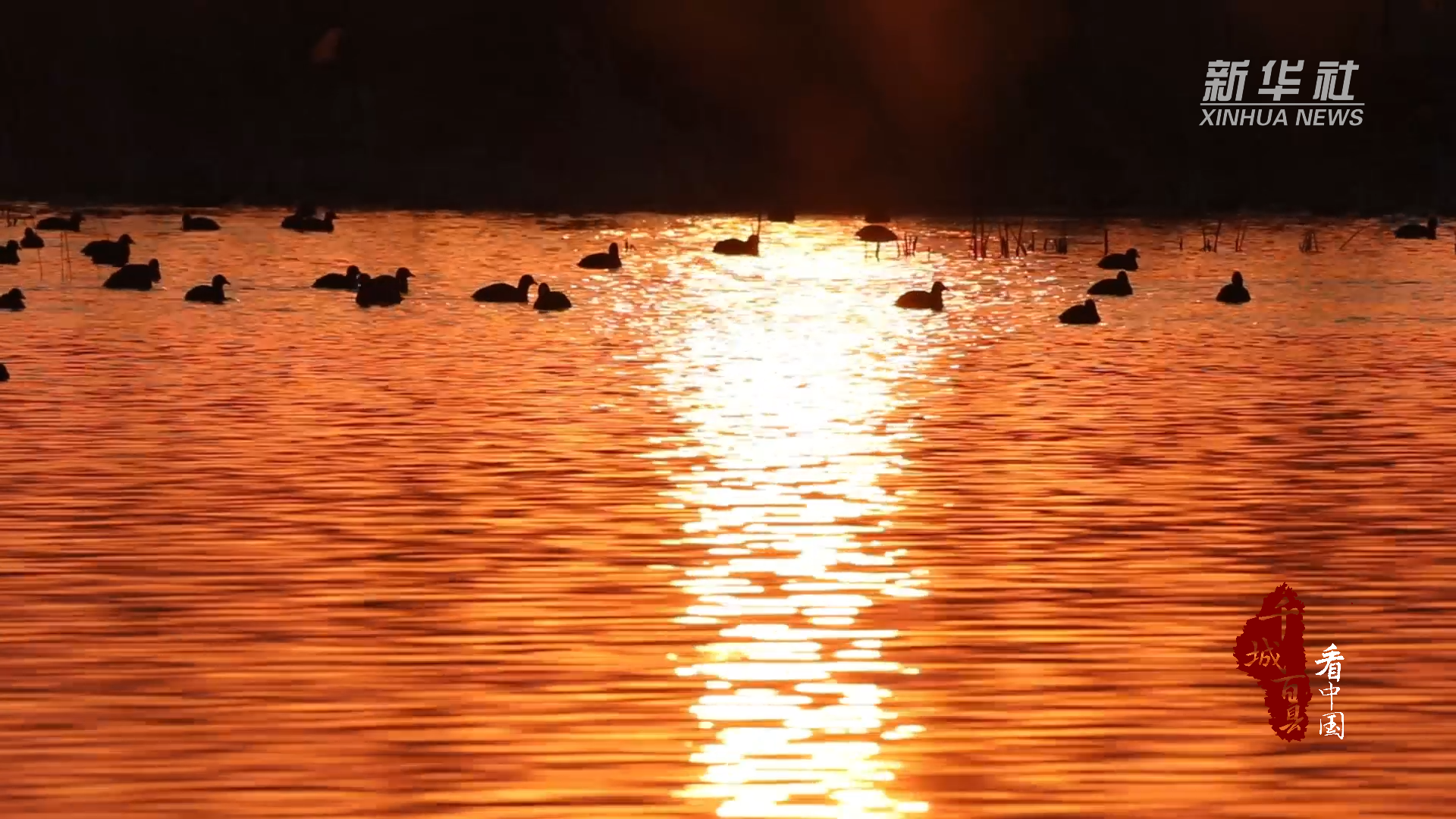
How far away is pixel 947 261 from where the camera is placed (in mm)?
53656

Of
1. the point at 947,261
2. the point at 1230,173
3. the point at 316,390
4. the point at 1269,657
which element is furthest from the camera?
the point at 1230,173

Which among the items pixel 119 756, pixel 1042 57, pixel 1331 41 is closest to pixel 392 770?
pixel 119 756

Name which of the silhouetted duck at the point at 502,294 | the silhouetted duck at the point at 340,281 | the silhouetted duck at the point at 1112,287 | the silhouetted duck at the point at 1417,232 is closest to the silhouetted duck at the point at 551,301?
the silhouetted duck at the point at 502,294

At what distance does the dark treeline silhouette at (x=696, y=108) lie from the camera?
250 ft

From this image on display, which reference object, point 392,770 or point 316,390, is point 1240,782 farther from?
point 316,390

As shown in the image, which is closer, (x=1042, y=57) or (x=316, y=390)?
(x=316, y=390)

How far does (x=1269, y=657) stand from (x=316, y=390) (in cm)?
1546

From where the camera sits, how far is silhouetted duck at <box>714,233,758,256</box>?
54.0 m

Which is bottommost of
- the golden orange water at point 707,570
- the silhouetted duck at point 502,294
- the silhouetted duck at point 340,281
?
the silhouetted duck at point 340,281

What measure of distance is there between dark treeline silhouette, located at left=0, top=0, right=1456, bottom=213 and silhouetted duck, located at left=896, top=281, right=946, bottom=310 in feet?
96.0

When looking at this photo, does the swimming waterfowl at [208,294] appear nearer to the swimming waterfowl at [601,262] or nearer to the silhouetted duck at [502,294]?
the silhouetted duck at [502,294]

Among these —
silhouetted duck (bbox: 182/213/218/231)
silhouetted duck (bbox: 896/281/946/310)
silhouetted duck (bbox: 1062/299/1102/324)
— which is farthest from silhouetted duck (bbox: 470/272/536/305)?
silhouetted duck (bbox: 182/213/218/231)

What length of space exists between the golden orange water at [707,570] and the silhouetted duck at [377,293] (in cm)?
371

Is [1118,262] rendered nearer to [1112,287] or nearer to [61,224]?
[1112,287]
